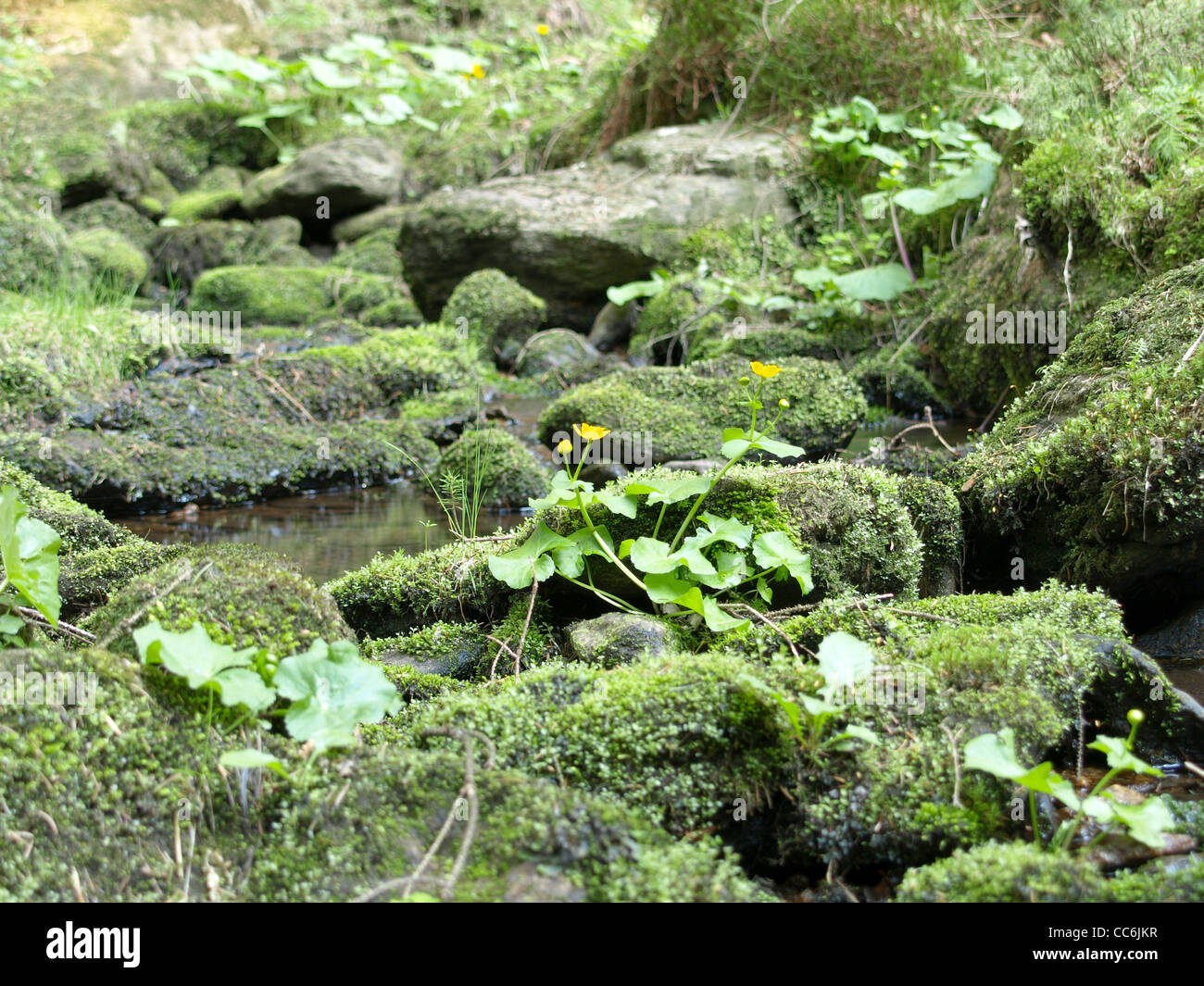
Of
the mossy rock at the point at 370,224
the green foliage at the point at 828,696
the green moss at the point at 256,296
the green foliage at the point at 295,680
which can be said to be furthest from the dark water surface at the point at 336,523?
the mossy rock at the point at 370,224

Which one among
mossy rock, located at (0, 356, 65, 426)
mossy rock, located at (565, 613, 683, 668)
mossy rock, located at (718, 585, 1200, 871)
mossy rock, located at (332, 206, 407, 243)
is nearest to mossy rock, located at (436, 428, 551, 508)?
mossy rock, located at (565, 613, 683, 668)

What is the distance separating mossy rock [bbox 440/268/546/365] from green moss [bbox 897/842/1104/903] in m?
6.85

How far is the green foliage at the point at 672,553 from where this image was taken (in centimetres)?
284

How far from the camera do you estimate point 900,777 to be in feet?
7.07

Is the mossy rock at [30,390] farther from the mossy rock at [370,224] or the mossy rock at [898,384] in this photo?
the mossy rock at [370,224]

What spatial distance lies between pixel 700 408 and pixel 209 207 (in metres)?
8.16

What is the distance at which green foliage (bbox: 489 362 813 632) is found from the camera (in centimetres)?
284

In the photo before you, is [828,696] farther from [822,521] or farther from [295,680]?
[295,680]

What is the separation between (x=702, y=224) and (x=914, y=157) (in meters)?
1.79

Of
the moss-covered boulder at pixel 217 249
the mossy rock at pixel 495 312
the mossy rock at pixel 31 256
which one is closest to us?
the mossy rock at pixel 31 256

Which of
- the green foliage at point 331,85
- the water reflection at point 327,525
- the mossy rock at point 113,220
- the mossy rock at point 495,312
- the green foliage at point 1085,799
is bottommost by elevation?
the water reflection at point 327,525

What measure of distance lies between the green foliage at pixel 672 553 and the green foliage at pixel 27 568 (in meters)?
1.17

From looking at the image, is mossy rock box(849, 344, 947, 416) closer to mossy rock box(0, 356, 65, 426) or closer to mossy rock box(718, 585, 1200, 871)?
mossy rock box(718, 585, 1200, 871)

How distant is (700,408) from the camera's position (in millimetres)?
5770
